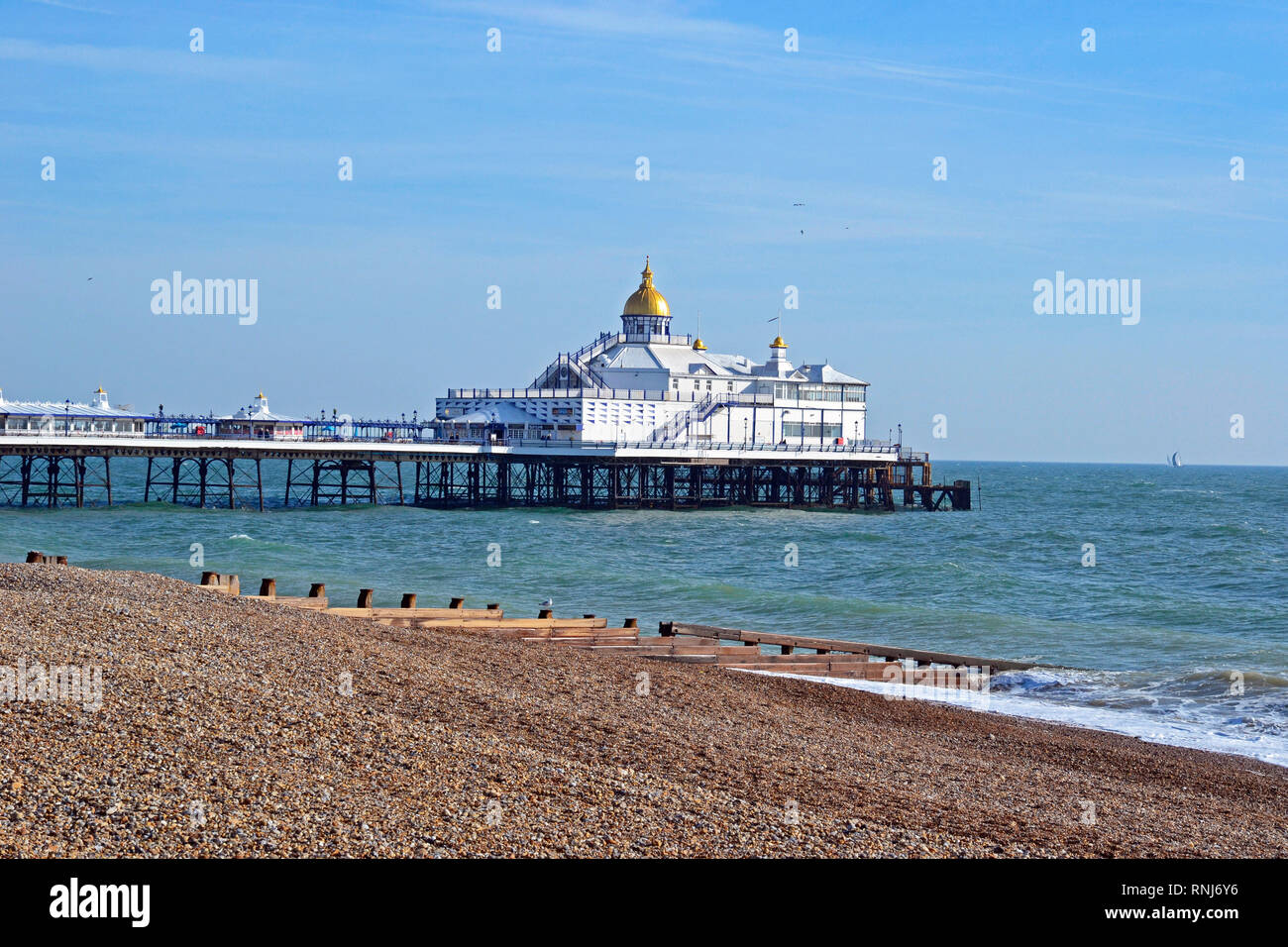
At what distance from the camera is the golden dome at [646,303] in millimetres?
84625

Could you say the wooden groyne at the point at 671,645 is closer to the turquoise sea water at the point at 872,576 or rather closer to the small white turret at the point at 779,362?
the turquoise sea water at the point at 872,576

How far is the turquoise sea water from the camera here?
22.3 m

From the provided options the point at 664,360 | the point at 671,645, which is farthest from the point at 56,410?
the point at 671,645

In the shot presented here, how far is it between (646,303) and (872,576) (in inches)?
1789

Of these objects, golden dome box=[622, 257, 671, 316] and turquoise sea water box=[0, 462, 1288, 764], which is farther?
golden dome box=[622, 257, 671, 316]

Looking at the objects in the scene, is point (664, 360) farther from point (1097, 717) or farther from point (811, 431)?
point (1097, 717)

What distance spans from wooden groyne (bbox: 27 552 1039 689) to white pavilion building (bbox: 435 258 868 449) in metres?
51.2

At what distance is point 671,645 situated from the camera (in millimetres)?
20812

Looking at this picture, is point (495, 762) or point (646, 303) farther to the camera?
point (646, 303)

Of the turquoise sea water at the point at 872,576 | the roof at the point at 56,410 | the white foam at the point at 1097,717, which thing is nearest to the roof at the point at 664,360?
the turquoise sea water at the point at 872,576

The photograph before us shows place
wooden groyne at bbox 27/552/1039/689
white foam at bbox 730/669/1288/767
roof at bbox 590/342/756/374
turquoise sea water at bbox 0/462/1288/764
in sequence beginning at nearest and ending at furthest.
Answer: white foam at bbox 730/669/1288/767
wooden groyne at bbox 27/552/1039/689
turquoise sea water at bbox 0/462/1288/764
roof at bbox 590/342/756/374

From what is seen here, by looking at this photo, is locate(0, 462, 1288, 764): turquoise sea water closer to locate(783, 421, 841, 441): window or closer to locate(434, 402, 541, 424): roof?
locate(434, 402, 541, 424): roof

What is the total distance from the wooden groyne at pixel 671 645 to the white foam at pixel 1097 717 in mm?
338

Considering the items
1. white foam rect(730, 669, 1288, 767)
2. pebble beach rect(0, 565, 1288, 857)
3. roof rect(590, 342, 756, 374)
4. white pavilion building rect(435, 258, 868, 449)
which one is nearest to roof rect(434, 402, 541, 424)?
white pavilion building rect(435, 258, 868, 449)
